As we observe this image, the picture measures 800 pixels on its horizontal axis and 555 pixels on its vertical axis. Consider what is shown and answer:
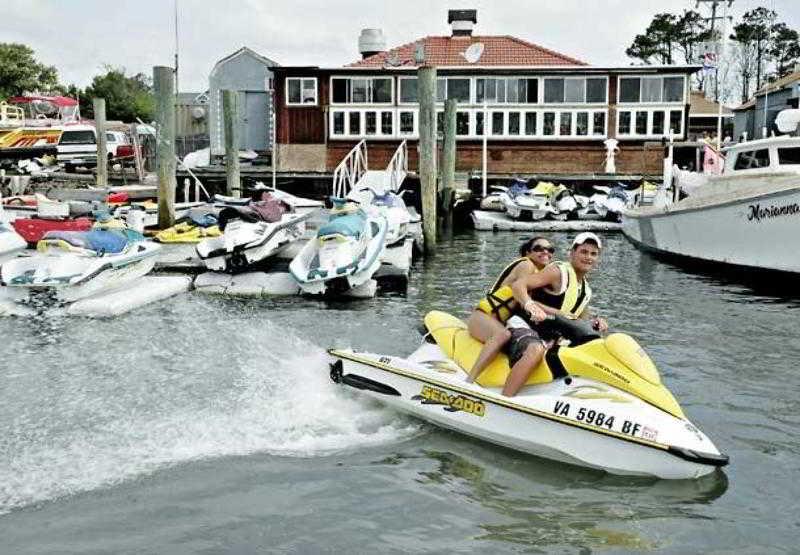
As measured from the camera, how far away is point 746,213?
1875cm

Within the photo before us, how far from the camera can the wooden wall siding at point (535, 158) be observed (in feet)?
117

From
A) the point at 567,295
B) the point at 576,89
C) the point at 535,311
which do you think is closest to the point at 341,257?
the point at 567,295

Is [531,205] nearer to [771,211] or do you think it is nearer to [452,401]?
[771,211]

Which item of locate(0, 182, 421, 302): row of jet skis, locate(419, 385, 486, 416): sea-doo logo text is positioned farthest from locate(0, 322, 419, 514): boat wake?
locate(0, 182, 421, 302): row of jet skis

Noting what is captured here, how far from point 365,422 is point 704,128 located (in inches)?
2176

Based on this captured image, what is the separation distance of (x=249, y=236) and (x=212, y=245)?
763 millimetres

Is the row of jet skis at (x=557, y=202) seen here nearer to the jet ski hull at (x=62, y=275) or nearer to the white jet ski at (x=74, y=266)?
the white jet ski at (x=74, y=266)

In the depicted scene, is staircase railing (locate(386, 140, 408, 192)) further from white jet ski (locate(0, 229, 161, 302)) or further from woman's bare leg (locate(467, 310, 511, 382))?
woman's bare leg (locate(467, 310, 511, 382))

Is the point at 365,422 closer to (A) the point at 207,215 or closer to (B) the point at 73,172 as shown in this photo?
(A) the point at 207,215

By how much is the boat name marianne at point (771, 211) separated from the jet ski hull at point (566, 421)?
11167 mm

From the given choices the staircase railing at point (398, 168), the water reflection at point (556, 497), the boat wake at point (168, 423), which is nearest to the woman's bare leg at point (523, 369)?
the water reflection at point (556, 497)

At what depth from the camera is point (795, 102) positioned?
21.0m

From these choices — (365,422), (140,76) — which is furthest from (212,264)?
(140,76)

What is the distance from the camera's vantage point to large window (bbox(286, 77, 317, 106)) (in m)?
36.9
